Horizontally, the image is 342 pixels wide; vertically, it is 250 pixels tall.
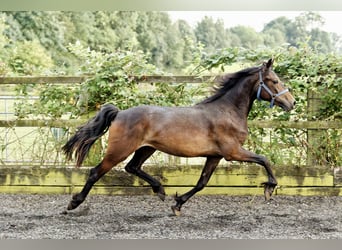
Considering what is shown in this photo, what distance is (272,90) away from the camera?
530 cm

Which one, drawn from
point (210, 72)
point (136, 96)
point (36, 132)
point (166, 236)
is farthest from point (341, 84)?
point (36, 132)

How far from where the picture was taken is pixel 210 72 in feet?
21.5

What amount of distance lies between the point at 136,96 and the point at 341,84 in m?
2.47

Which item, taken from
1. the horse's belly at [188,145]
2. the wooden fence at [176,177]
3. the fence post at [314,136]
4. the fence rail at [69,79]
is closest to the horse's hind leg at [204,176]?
the horse's belly at [188,145]

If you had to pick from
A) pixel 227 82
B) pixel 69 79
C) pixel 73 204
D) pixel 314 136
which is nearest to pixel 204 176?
pixel 227 82

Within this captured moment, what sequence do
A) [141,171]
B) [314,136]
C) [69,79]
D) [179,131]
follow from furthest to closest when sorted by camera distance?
[69,79]
[314,136]
[141,171]
[179,131]

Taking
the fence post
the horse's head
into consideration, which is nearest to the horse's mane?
the horse's head

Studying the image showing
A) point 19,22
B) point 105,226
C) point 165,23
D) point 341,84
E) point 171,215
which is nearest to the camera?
point 105,226

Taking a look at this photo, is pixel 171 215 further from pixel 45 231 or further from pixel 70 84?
pixel 70 84

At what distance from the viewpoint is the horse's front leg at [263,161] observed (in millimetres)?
5125

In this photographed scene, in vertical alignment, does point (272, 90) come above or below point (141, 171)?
above

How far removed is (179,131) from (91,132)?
890mm

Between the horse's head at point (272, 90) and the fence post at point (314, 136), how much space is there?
118cm

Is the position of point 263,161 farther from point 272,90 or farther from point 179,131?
point 179,131
